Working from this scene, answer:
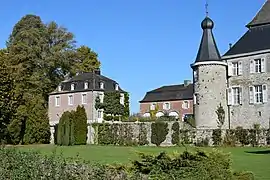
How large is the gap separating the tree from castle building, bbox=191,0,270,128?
18.2m

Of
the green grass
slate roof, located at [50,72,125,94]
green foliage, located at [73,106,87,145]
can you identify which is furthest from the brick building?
the green grass

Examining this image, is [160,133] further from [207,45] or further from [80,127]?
[207,45]

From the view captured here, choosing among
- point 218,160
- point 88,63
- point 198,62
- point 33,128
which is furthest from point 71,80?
point 218,160

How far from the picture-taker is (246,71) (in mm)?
42281

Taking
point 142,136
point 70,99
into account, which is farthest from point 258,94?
point 70,99

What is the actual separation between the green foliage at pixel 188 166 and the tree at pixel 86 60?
1842 inches

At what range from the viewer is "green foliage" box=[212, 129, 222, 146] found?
129ft

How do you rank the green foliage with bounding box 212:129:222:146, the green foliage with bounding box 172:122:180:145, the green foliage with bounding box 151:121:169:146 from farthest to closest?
1. the green foliage with bounding box 151:121:169:146
2. the green foliage with bounding box 172:122:180:145
3. the green foliage with bounding box 212:129:222:146

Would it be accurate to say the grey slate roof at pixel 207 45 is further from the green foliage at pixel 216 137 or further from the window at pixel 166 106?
the window at pixel 166 106

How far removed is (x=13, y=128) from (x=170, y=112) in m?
29.8

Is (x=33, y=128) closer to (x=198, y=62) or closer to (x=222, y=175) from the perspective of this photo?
(x=198, y=62)

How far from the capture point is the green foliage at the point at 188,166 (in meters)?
9.19

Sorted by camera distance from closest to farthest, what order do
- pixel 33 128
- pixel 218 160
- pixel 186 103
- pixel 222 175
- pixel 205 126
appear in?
pixel 222 175
pixel 218 160
pixel 205 126
pixel 33 128
pixel 186 103

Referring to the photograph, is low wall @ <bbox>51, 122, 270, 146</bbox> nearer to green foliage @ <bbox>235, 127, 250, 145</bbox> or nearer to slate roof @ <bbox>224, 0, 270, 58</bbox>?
green foliage @ <bbox>235, 127, 250, 145</bbox>
